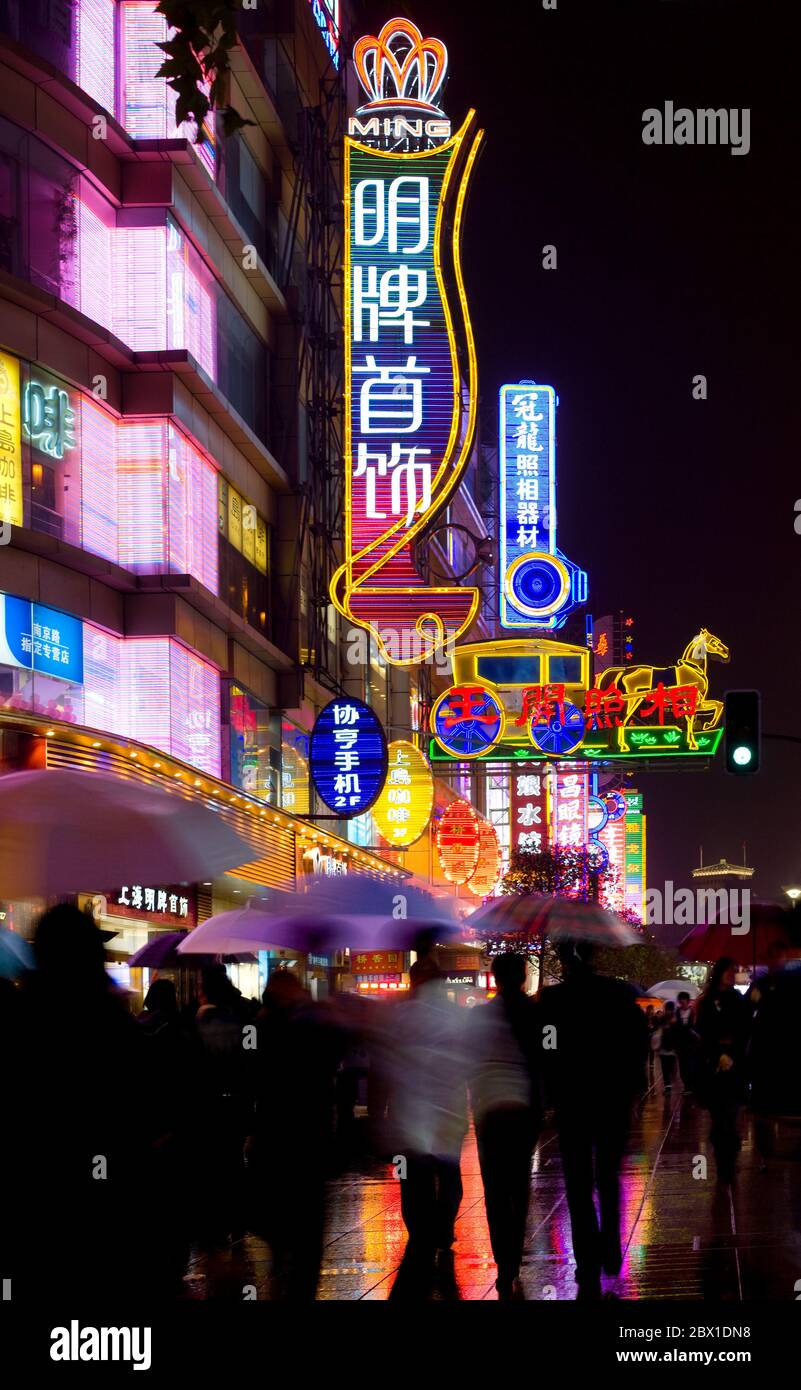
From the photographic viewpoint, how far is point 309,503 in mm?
38375

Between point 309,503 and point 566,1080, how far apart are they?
94.0 ft

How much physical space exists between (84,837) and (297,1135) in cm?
184

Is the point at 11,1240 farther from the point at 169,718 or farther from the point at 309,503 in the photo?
the point at 309,503

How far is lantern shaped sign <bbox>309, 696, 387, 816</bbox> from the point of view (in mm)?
30516

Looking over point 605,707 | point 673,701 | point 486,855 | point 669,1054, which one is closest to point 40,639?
point 669,1054

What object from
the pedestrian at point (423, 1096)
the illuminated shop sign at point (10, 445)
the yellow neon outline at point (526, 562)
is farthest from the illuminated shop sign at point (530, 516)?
the pedestrian at point (423, 1096)

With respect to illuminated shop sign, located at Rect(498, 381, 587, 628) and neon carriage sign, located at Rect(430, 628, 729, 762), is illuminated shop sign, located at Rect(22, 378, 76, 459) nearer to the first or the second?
neon carriage sign, located at Rect(430, 628, 729, 762)

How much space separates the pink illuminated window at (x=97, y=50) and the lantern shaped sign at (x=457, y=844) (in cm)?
2656

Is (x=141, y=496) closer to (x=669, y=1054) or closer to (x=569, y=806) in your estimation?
(x=669, y=1054)

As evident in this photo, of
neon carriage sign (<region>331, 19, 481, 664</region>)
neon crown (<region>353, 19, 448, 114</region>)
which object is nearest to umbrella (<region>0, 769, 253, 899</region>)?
neon carriage sign (<region>331, 19, 481, 664</region>)

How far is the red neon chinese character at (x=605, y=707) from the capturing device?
41.1 meters

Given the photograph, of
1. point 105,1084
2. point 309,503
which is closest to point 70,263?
point 309,503
